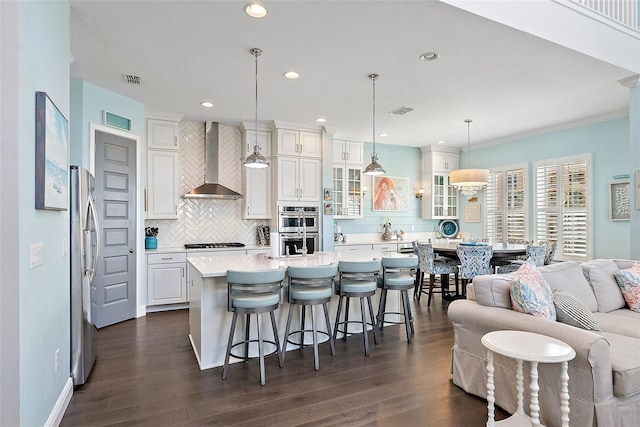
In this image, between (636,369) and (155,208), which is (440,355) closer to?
(636,369)

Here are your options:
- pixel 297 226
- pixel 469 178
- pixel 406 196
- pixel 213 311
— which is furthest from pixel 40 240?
pixel 406 196

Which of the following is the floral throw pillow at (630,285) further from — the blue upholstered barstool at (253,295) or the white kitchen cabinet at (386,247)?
the white kitchen cabinet at (386,247)

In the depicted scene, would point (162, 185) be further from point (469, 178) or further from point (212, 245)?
point (469, 178)

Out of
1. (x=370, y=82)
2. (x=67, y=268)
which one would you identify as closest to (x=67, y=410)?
(x=67, y=268)

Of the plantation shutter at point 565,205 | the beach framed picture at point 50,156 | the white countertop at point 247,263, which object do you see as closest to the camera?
the beach framed picture at point 50,156

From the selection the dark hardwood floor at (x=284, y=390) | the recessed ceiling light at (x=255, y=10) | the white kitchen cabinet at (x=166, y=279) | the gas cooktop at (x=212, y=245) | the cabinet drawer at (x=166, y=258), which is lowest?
the dark hardwood floor at (x=284, y=390)

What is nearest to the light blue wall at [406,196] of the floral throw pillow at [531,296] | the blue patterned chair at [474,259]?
the blue patterned chair at [474,259]

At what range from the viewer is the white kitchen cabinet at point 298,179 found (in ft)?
19.1

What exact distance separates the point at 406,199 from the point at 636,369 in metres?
5.90

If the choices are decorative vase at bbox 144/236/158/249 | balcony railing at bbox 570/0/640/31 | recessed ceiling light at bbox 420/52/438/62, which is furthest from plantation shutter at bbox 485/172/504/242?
decorative vase at bbox 144/236/158/249

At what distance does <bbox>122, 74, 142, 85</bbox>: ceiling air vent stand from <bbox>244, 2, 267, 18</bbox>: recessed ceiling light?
6.47 ft

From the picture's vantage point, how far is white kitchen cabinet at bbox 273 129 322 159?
→ 5848mm

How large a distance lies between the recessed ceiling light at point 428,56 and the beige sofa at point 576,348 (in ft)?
7.16

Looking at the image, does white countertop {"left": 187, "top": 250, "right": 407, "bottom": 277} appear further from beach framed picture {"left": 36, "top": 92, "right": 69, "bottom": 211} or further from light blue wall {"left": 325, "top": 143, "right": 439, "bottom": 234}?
light blue wall {"left": 325, "top": 143, "right": 439, "bottom": 234}
